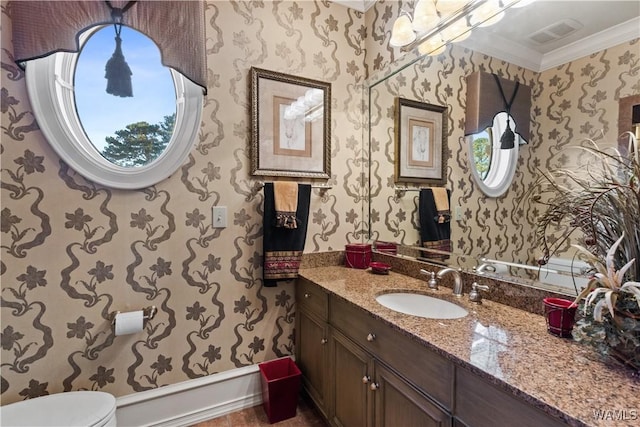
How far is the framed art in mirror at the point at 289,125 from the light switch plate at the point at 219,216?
0.30 meters

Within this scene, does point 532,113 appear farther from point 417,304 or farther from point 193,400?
point 193,400

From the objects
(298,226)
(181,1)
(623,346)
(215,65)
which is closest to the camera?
(623,346)

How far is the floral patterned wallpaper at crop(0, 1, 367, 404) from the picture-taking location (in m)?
1.37

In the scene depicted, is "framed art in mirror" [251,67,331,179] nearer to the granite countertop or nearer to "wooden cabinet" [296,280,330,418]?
"wooden cabinet" [296,280,330,418]

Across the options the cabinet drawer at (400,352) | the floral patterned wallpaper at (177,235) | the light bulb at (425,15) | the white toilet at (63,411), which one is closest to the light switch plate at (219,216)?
the floral patterned wallpaper at (177,235)

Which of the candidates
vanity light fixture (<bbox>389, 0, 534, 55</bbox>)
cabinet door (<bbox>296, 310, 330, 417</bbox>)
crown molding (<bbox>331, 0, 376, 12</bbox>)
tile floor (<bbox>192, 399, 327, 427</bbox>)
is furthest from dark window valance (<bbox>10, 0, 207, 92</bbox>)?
tile floor (<bbox>192, 399, 327, 427</bbox>)

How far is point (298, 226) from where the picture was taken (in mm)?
1843

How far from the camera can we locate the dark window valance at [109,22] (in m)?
1.27

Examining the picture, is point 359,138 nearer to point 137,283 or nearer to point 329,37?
point 329,37

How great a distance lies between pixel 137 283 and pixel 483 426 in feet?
5.40

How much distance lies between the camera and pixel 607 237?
86 centimetres

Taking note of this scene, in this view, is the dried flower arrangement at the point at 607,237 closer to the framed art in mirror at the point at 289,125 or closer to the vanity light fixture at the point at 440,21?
the vanity light fixture at the point at 440,21

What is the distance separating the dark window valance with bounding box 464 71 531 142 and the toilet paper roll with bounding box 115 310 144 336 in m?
1.92

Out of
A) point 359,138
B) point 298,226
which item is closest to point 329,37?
point 359,138
